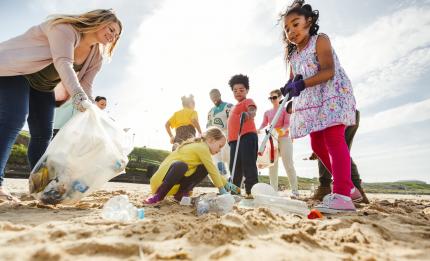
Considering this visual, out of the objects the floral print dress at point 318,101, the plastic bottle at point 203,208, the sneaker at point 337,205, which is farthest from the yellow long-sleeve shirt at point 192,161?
the sneaker at point 337,205

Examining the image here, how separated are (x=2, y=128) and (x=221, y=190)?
6.26 feet

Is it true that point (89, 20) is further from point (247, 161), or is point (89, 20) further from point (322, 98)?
point (247, 161)

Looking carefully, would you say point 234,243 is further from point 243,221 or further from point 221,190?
point 221,190

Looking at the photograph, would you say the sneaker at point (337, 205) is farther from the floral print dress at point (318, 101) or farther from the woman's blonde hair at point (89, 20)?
the woman's blonde hair at point (89, 20)

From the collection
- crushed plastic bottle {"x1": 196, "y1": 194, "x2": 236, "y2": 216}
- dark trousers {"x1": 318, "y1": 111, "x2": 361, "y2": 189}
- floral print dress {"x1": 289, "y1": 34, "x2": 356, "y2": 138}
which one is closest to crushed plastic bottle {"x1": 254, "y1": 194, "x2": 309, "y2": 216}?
crushed plastic bottle {"x1": 196, "y1": 194, "x2": 236, "y2": 216}

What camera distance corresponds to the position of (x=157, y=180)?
117 inches

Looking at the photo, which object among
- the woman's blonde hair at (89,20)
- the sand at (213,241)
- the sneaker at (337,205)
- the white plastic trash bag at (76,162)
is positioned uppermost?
the woman's blonde hair at (89,20)

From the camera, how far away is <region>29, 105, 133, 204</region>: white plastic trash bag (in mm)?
2180

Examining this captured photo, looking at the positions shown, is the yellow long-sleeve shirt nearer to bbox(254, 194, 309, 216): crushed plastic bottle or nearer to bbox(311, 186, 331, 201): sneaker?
bbox(254, 194, 309, 216): crushed plastic bottle

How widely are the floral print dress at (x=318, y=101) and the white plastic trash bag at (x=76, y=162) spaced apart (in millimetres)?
1720

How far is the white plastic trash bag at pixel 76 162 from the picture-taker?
7.15ft

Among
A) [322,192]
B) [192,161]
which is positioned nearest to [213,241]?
[192,161]

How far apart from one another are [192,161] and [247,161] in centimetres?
97

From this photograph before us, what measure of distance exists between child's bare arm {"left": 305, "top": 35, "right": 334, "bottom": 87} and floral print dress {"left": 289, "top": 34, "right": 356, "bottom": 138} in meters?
0.07
